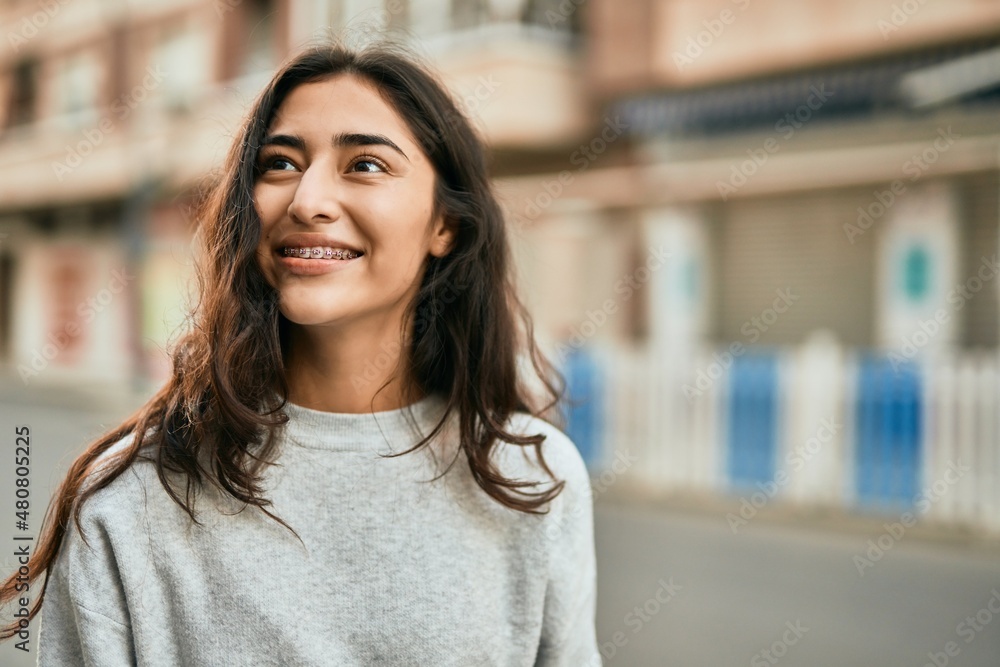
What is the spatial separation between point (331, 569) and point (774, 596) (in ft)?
13.8

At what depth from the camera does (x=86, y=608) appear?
1.39m

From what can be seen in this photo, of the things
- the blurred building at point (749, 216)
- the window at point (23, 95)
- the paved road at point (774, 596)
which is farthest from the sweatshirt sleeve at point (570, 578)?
the window at point (23, 95)

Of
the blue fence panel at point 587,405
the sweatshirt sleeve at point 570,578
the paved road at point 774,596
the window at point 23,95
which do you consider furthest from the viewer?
the window at point 23,95

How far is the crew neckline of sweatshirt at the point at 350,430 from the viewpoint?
155 centimetres

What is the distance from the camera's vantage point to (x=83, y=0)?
2047 cm

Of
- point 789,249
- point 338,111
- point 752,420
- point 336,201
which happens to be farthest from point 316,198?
point 789,249

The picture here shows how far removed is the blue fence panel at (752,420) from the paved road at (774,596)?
59 cm

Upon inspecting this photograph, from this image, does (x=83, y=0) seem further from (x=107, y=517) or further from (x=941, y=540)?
(x=107, y=517)

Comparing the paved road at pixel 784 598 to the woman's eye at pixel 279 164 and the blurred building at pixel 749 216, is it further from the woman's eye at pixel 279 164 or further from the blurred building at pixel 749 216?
the woman's eye at pixel 279 164

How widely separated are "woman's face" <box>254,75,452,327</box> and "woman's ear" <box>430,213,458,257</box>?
0.32 ft

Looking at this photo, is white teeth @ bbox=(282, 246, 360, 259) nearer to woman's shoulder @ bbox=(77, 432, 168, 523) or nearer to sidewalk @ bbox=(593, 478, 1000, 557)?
woman's shoulder @ bbox=(77, 432, 168, 523)

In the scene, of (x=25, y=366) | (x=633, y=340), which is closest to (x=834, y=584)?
(x=633, y=340)

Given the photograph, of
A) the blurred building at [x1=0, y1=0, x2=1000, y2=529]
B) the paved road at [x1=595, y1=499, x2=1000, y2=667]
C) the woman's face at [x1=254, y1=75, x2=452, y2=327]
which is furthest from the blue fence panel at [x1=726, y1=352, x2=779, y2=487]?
the woman's face at [x1=254, y1=75, x2=452, y2=327]

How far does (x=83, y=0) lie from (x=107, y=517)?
21774mm
